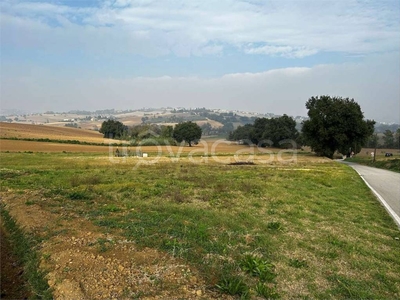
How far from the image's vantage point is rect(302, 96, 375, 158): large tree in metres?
51.6

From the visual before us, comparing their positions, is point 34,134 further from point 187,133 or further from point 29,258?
point 29,258

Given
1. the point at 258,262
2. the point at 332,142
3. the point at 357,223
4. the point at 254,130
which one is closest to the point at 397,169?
the point at 332,142

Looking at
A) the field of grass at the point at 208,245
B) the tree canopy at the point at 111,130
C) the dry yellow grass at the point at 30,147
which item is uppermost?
the tree canopy at the point at 111,130

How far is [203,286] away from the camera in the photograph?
5.73m

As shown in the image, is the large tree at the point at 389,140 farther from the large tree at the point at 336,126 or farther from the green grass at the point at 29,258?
the green grass at the point at 29,258

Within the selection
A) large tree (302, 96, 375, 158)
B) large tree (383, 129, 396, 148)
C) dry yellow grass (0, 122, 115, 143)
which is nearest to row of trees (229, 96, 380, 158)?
large tree (302, 96, 375, 158)

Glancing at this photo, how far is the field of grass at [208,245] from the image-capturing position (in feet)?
19.2

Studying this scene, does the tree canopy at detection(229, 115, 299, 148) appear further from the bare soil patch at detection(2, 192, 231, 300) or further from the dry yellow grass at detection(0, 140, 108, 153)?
the bare soil patch at detection(2, 192, 231, 300)

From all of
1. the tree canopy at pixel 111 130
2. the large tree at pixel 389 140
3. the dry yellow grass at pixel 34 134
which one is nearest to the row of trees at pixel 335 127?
the dry yellow grass at pixel 34 134

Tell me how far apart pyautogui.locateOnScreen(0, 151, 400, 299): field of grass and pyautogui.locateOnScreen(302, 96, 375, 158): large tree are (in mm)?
41815

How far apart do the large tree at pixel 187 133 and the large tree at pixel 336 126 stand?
4673cm

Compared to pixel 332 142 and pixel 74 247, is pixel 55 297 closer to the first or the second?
pixel 74 247

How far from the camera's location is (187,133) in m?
98.1

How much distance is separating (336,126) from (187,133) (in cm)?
5420
